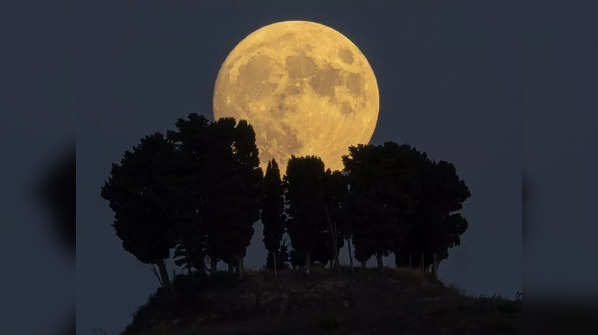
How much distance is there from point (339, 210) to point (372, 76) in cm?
1520

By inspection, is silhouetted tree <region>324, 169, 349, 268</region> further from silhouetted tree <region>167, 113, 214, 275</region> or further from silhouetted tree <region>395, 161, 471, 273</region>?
silhouetted tree <region>167, 113, 214, 275</region>

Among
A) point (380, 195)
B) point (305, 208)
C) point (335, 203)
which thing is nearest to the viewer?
point (380, 195)

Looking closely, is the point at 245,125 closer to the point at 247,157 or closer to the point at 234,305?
the point at 247,157

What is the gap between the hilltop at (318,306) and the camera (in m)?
37.0

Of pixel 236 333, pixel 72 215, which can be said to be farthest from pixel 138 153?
pixel 72 215

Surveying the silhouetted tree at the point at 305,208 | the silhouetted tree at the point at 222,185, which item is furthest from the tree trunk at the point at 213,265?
the silhouetted tree at the point at 305,208

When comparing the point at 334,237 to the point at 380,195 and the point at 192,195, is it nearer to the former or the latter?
the point at 380,195

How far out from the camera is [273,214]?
52.4 meters

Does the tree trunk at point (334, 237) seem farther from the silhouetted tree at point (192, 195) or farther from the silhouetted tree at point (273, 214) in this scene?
the silhouetted tree at point (192, 195)

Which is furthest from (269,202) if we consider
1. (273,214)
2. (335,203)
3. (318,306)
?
(318,306)

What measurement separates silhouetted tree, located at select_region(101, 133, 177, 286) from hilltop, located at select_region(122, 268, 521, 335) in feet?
8.24

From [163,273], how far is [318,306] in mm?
10067

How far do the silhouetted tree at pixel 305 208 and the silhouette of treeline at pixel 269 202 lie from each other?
59 millimetres

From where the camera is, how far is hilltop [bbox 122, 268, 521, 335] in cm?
3700
